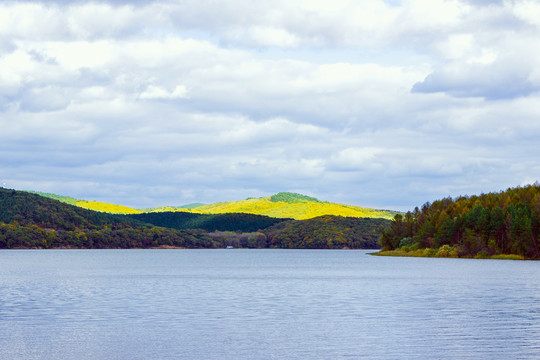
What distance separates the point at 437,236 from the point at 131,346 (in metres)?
172

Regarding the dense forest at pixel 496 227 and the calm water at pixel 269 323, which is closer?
the calm water at pixel 269 323

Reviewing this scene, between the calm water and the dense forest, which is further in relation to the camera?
the dense forest

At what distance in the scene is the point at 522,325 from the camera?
147ft

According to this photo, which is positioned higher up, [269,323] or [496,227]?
[496,227]

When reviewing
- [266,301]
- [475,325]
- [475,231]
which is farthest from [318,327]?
[475,231]

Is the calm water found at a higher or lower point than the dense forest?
lower

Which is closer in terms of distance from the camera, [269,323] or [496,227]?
[269,323]

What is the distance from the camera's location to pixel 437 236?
7835 inches

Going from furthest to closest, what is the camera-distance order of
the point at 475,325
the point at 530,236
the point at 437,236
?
the point at 437,236 < the point at 530,236 < the point at 475,325

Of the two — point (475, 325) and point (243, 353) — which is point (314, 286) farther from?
point (243, 353)

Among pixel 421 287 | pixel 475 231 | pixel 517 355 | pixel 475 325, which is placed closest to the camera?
pixel 517 355

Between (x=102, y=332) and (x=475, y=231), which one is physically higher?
(x=475, y=231)

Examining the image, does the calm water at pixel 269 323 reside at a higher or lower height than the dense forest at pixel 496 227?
lower

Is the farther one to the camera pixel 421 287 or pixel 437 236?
pixel 437 236
